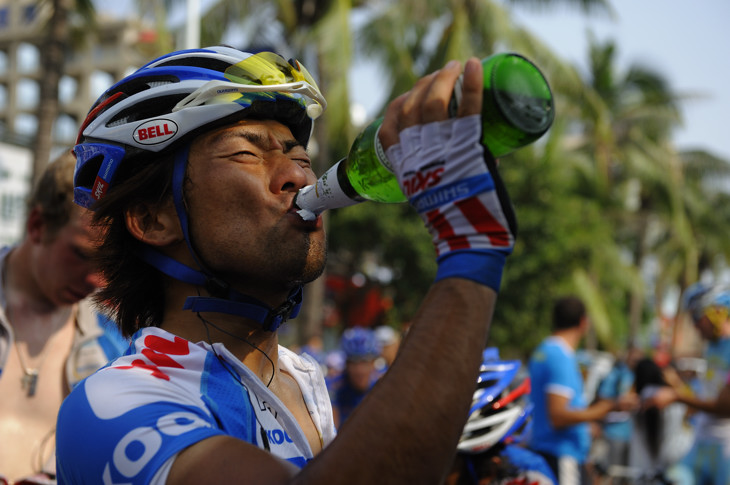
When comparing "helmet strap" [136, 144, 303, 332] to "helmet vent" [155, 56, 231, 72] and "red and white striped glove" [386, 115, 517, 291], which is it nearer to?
"helmet vent" [155, 56, 231, 72]

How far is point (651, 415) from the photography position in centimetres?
870

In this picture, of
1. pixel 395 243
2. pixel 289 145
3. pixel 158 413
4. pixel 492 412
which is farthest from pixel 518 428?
pixel 395 243

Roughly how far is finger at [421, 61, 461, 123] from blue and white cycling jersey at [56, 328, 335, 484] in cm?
72

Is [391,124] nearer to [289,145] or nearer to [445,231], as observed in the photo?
[445,231]

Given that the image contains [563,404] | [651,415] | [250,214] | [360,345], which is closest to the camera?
[250,214]

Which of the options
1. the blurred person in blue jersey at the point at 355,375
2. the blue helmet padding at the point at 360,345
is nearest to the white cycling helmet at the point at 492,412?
the blurred person in blue jersey at the point at 355,375

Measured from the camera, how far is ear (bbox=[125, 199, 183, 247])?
6.43 feet

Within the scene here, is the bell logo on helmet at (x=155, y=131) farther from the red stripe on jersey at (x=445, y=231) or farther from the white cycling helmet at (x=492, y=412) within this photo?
the white cycling helmet at (x=492, y=412)

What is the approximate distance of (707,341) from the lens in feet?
22.1

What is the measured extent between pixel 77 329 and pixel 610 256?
87.0ft

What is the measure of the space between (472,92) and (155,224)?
3.47 feet

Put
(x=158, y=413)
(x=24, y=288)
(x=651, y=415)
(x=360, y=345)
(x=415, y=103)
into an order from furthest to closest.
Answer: (x=360, y=345)
(x=651, y=415)
(x=24, y=288)
(x=158, y=413)
(x=415, y=103)

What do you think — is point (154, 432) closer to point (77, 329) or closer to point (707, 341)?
point (77, 329)

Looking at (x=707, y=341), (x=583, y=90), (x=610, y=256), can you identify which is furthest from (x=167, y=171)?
(x=610, y=256)
